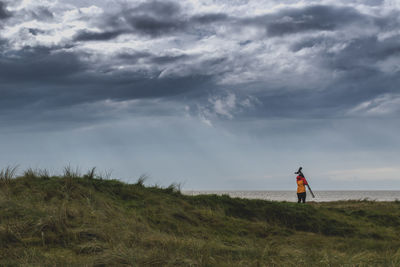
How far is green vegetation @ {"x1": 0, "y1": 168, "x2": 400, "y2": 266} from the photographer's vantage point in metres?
7.05

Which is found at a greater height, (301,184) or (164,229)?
(301,184)

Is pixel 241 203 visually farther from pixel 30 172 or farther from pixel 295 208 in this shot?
pixel 30 172

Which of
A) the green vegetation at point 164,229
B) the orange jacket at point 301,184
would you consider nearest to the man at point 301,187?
the orange jacket at point 301,184

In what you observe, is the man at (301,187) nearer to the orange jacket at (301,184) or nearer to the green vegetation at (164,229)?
the orange jacket at (301,184)

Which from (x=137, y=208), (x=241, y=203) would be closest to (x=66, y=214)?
(x=137, y=208)

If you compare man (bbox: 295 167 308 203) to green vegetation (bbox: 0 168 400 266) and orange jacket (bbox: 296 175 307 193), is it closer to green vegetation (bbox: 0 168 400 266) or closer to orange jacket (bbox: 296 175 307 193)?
orange jacket (bbox: 296 175 307 193)

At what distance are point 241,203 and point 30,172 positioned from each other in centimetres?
776

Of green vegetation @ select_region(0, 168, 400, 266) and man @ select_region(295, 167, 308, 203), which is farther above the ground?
man @ select_region(295, 167, 308, 203)

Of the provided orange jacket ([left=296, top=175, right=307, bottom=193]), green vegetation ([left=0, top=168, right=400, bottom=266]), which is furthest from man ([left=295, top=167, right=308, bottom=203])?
green vegetation ([left=0, top=168, right=400, bottom=266])

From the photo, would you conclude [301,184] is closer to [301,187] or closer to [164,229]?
[301,187]

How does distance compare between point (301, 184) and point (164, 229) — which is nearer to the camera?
point (164, 229)

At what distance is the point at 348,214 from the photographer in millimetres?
16500

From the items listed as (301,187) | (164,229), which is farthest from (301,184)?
(164,229)

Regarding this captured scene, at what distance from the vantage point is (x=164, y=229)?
1096 centimetres
